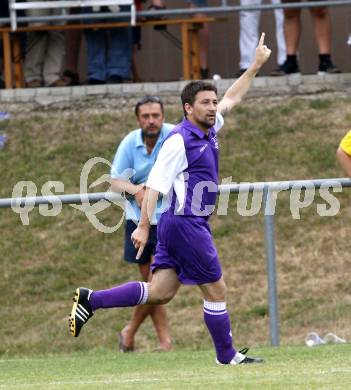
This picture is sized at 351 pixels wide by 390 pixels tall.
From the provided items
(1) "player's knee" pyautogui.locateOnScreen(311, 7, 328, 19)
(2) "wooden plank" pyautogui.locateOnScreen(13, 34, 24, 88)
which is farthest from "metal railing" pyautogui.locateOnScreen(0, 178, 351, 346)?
(2) "wooden plank" pyautogui.locateOnScreen(13, 34, 24, 88)

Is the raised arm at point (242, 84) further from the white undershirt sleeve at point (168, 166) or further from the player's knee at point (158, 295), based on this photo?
the player's knee at point (158, 295)

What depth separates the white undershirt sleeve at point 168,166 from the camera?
1012 cm

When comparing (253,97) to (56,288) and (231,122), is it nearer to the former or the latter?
(231,122)

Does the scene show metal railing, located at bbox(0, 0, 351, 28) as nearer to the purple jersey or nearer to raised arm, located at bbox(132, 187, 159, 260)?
the purple jersey

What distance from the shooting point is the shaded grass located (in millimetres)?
13477

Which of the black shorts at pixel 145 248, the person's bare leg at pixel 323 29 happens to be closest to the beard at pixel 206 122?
the black shorts at pixel 145 248

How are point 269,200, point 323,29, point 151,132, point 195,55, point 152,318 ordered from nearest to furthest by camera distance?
point 151,132 → point 269,200 → point 152,318 → point 323,29 → point 195,55

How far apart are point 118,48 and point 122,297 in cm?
661

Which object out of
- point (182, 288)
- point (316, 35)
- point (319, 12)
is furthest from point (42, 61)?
point (182, 288)

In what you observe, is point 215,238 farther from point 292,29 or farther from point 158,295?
point 158,295

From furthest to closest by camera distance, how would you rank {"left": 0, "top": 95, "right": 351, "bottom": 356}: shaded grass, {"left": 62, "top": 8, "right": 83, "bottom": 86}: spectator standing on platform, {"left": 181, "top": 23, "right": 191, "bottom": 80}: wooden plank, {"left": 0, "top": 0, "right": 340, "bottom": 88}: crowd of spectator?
{"left": 62, "top": 8, "right": 83, "bottom": 86}: spectator standing on platform < {"left": 181, "top": 23, "right": 191, "bottom": 80}: wooden plank < {"left": 0, "top": 0, "right": 340, "bottom": 88}: crowd of spectator < {"left": 0, "top": 95, "right": 351, "bottom": 356}: shaded grass

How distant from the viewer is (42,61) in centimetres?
1725

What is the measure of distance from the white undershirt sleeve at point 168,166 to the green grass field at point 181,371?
117 cm

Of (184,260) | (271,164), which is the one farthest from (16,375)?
(271,164)
